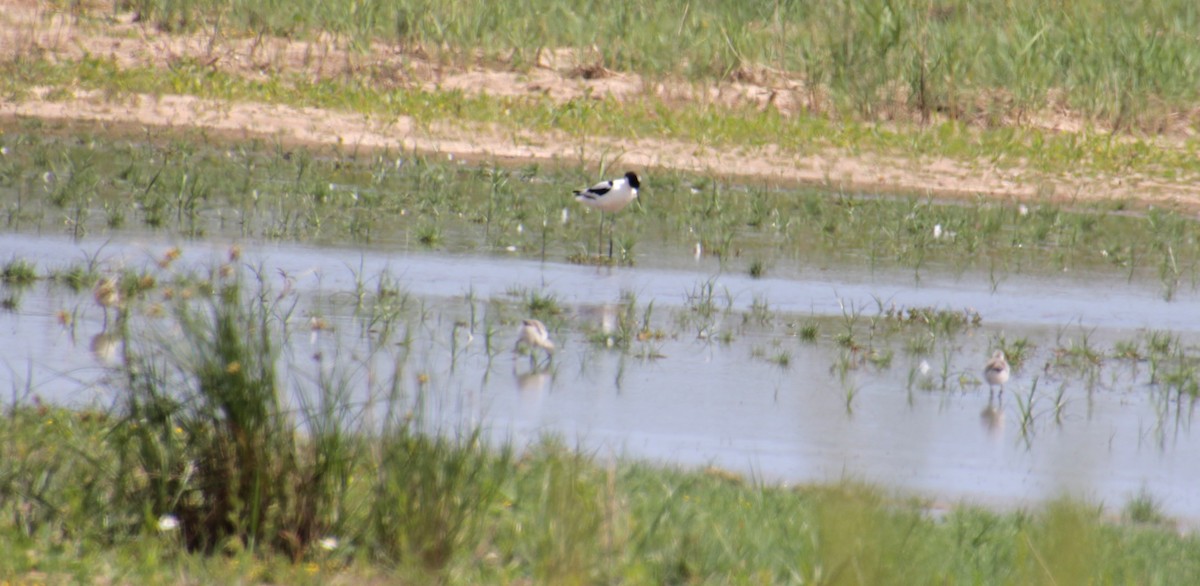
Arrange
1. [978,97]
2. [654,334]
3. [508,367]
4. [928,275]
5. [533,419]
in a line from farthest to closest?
1. [978,97]
2. [928,275]
3. [654,334]
4. [508,367]
5. [533,419]

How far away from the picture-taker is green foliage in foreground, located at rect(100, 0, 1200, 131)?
21609mm

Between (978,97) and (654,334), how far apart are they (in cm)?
1224

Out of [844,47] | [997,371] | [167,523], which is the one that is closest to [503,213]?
[997,371]

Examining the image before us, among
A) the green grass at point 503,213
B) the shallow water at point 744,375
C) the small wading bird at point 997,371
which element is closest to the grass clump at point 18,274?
the shallow water at point 744,375

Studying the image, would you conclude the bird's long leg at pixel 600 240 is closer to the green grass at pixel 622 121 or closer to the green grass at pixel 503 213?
the green grass at pixel 503 213

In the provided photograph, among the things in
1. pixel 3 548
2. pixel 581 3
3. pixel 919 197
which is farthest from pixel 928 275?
pixel 581 3

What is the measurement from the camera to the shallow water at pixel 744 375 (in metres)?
8.14

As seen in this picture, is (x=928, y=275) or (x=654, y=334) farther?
(x=928, y=275)

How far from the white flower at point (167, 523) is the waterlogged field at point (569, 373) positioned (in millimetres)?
48

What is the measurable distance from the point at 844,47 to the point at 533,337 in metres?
13.1

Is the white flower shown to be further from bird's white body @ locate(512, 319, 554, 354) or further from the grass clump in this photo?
the grass clump

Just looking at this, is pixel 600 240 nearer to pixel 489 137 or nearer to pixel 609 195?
pixel 609 195

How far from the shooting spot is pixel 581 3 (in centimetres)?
2462

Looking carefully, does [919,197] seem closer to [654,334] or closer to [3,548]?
[654,334]
